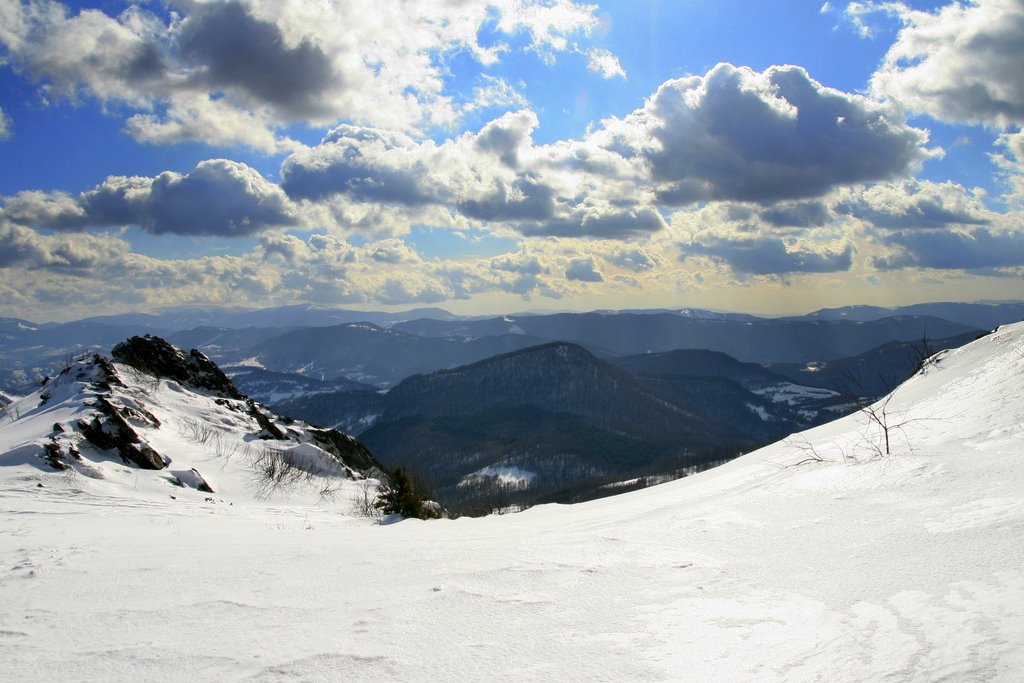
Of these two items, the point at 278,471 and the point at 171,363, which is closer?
the point at 278,471

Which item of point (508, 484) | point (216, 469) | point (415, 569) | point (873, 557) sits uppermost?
point (873, 557)

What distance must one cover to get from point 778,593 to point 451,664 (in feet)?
8.57

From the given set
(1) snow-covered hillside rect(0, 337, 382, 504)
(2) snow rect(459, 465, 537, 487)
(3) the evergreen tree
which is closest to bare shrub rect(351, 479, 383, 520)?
(3) the evergreen tree

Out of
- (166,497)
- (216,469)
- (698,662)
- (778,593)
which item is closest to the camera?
(698,662)

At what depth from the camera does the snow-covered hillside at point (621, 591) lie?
350 cm

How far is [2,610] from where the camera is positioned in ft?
17.2

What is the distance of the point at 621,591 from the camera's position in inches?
189

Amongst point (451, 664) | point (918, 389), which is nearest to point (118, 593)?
point (451, 664)

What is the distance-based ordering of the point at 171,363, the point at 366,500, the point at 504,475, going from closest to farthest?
the point at 366,500 → the point at 171,363 → the point at 504,475

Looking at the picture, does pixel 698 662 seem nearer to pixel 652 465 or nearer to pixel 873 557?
pixel 873 557

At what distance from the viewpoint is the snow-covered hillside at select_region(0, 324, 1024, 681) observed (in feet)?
11.5

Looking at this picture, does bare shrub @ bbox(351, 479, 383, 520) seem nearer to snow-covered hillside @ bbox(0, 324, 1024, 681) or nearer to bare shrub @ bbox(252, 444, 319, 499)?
bare shrub @ bbox(252, 444, 319, 499)

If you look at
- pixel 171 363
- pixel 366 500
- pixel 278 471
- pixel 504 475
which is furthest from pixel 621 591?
pixel 504 475

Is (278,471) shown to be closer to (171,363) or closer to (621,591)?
(171,363)
